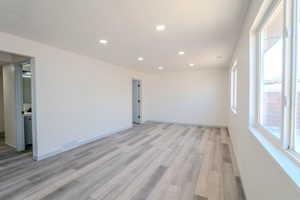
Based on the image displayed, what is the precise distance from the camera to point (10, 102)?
11.9 ft

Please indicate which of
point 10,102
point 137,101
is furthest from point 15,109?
point 137,101

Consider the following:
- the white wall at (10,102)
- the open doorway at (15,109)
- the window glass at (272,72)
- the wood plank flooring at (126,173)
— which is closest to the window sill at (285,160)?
the window glass at (272,72)

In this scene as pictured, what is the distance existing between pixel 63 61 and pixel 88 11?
2.02 metres

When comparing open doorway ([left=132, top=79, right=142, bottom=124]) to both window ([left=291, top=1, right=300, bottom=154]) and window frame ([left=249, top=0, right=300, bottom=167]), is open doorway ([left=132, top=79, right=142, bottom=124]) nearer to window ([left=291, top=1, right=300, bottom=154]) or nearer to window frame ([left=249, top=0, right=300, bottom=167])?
window frame ([left=249, top=0, right=300, bottom=167])

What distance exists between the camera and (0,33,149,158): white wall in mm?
2982

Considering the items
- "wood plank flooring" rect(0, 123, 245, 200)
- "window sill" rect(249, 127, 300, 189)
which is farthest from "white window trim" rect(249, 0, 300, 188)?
"wood plank flooring" rect(0, 123, 245, 200)

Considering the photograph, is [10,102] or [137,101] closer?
[10,102]

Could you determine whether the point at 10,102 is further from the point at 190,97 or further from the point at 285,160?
the point at 190,97

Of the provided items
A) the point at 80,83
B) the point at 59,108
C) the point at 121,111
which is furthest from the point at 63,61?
the point at 121,111

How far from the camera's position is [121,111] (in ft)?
18.0

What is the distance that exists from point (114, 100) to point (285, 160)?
4728 millimetres

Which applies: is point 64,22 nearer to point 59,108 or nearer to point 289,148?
point 59,108

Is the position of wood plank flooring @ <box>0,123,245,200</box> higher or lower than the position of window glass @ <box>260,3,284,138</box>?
lower

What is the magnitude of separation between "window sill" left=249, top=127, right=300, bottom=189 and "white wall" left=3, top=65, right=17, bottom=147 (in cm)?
493
